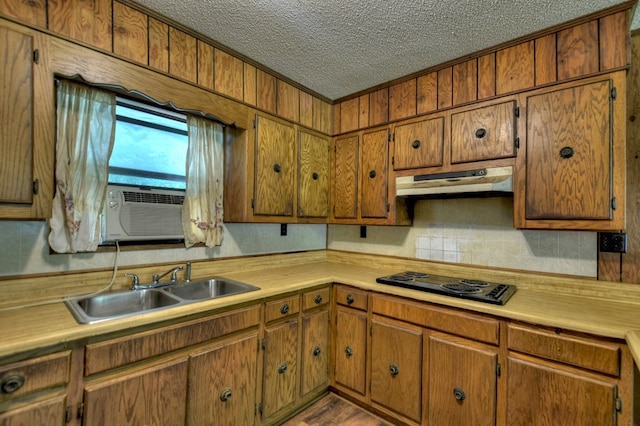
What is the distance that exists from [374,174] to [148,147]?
1677 mm

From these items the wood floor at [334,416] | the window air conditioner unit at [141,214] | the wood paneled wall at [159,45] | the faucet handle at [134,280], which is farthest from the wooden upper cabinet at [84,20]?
the wood floor at [334,416]

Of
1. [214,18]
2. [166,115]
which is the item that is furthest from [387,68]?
[166,115]

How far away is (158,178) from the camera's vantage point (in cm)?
198

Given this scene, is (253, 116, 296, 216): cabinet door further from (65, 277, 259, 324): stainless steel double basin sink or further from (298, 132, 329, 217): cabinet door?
(65, 277, 259, 324): stainless steel double basin sink

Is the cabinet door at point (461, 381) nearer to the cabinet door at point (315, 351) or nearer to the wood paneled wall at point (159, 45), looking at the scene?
the cabinet door at point (315, 351)

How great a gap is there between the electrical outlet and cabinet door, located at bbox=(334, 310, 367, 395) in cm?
152

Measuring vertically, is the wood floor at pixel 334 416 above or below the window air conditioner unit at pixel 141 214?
below

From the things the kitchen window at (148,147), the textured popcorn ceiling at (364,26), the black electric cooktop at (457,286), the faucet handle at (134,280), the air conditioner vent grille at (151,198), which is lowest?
the black electric cooktop at (457,286)

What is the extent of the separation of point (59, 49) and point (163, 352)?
1473 millimetres

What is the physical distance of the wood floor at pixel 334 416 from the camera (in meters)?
2.00

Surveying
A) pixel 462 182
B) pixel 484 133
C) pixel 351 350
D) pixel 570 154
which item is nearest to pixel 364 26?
pixel 484 133

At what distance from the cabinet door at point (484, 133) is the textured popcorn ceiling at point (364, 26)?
1.39 feet

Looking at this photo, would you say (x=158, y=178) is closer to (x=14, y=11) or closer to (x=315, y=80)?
(x=14, y=11)

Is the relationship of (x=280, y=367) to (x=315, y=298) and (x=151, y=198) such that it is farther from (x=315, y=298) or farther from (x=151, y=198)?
(x=151, y=198)
